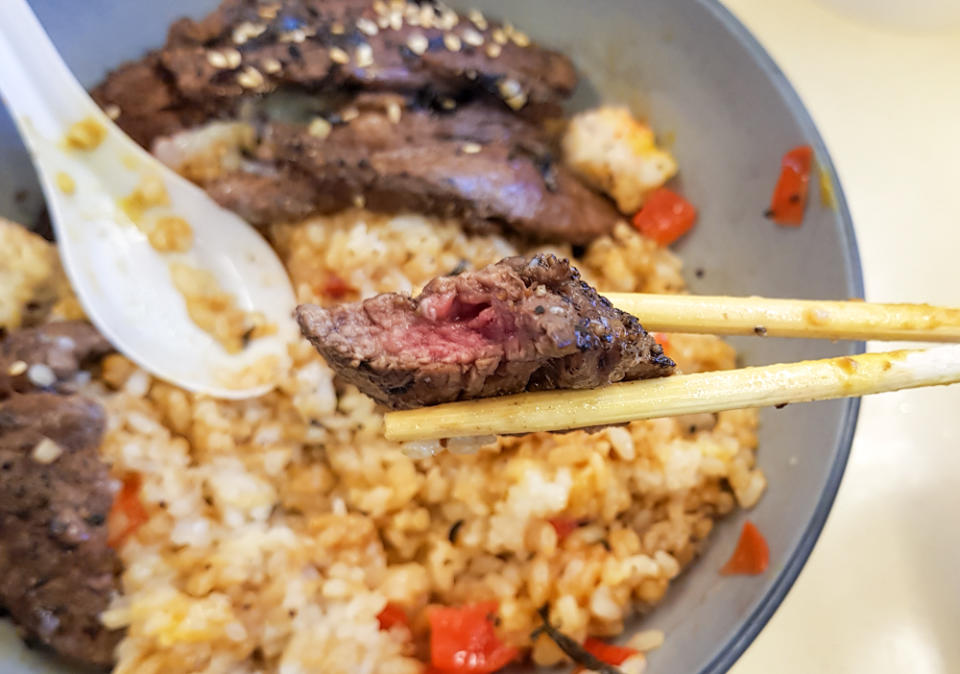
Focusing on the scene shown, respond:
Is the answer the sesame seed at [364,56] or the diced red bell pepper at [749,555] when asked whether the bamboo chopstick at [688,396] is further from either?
the sesame seed at [364,56]

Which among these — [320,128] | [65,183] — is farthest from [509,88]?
[65,183]

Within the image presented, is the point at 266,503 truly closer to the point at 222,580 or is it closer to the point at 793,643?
the point at 222,580

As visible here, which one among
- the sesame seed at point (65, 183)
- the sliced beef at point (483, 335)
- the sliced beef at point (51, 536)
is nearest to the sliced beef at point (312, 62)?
the sesame seed at point (65, 183)

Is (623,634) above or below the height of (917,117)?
below

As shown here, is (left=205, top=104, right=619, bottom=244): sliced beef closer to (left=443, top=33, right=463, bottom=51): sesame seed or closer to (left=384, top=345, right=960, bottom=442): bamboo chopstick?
(left=443, top=33, right=463, bottom=51): sesame seed

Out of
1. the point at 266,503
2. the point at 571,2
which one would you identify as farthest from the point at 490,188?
the point at 266,503

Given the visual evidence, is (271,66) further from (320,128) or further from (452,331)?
(452,331)
